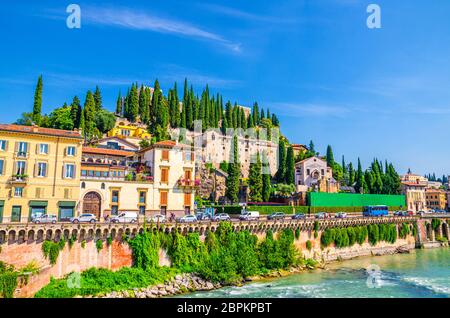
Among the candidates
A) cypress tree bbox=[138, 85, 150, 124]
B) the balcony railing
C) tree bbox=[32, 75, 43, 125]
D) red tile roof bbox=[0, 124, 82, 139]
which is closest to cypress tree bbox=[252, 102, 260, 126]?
cypress tree bbox=[138, 85, 150, 124]

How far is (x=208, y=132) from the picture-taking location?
284 ft

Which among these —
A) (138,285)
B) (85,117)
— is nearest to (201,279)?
(138,285)

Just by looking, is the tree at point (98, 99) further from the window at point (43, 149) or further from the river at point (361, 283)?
the river at point (361, 283)

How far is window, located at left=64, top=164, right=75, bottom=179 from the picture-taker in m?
34.9

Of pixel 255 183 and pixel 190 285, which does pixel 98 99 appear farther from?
pixel 190 285

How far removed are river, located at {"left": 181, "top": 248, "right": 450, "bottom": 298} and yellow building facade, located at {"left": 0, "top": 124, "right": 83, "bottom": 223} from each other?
17.5 metres

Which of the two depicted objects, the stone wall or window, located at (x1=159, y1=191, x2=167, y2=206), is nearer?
A: the stone wall

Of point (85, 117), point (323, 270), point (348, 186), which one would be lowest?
point (323, 270)

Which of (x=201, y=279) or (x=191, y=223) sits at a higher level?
(x=191, y=223)

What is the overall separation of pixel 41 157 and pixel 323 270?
32007mm

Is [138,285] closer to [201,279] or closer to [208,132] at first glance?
[201,279]

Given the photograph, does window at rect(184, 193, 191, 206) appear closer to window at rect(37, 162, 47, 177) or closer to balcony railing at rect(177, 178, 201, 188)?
balcony railing at rect(177, 178, 201, 188)

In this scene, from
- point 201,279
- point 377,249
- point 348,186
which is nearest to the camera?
point 201,279

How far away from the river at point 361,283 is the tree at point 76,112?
4983 centimetres
